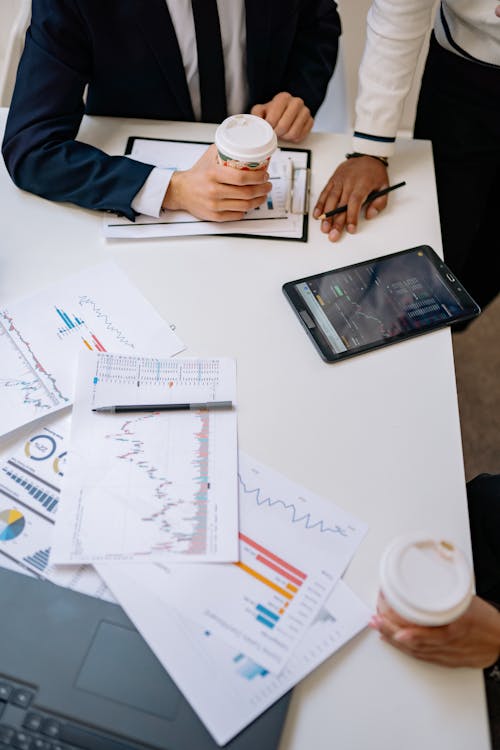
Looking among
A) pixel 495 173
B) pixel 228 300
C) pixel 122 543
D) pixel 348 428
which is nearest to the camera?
pixel 122 543

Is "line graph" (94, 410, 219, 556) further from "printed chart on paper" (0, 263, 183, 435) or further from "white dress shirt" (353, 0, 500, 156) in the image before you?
"white dress shirt" (353, 0, 500, 156)

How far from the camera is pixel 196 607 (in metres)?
0.62

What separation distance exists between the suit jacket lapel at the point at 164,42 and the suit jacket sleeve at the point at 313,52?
231 millimetres

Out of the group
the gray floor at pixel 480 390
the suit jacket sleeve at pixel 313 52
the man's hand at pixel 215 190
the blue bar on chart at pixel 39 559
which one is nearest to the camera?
the blue bar on chart at pixel 39 559

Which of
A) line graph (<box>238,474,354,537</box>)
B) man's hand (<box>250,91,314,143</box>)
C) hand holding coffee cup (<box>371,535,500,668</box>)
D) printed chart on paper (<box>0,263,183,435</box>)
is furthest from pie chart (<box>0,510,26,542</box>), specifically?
man's hand (<box>250,91,314,143</box>)

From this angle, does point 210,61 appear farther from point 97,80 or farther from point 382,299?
point 382,299

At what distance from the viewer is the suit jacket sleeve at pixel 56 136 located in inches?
36.7

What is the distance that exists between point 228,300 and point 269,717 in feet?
1.76

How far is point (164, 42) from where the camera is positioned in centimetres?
101

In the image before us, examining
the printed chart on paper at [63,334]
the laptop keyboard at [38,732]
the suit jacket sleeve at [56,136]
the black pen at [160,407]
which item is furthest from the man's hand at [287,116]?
the laptop keyboard at [38,732]

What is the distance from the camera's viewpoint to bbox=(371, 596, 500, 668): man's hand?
1.91 feet

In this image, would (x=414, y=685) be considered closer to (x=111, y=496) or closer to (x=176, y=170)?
(x=111, y=496)

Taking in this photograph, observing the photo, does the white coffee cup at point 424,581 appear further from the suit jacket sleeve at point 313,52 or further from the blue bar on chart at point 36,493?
the suit jacket sleeve at point 313,52

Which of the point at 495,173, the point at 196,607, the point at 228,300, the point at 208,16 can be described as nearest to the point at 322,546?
the point at 196,607
